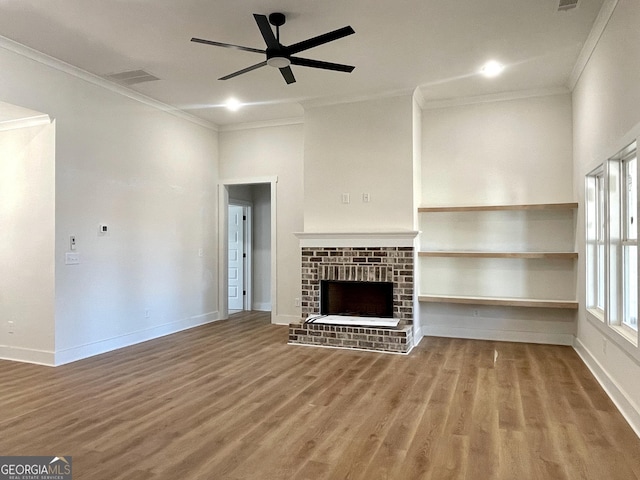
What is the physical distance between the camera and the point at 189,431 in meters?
2.88

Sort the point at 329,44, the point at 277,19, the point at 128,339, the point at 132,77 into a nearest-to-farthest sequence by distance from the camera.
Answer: the point at 277,19, the point at 329,44, the point at 132,77, the point at 128,339

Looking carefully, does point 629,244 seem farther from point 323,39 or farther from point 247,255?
point 247,255

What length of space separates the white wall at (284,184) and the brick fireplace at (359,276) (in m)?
0.92

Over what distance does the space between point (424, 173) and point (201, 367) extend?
3693mm

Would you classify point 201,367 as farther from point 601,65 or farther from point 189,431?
point 601,65

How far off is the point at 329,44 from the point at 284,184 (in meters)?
2.84

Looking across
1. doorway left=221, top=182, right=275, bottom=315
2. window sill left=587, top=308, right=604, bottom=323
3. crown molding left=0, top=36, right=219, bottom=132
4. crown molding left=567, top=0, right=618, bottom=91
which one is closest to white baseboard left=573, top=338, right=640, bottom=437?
window sill left=587, top=308, right=604, bottom=323

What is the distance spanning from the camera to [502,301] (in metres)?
5.29

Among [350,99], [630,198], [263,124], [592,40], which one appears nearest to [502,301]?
[630,198]

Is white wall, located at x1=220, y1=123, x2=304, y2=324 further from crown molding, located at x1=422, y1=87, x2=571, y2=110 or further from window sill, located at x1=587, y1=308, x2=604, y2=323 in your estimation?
window sill, located at x1=587, y1=308, x2=604, y2=323

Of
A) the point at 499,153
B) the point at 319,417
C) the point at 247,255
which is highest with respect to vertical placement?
the point at 499,153

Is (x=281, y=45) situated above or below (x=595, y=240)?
above

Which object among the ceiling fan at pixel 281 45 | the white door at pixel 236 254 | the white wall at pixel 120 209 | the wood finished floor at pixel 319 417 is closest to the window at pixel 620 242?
the wood finished floor at pixel 319 417

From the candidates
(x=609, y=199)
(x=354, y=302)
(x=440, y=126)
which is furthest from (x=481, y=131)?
(x=354, y=302)
